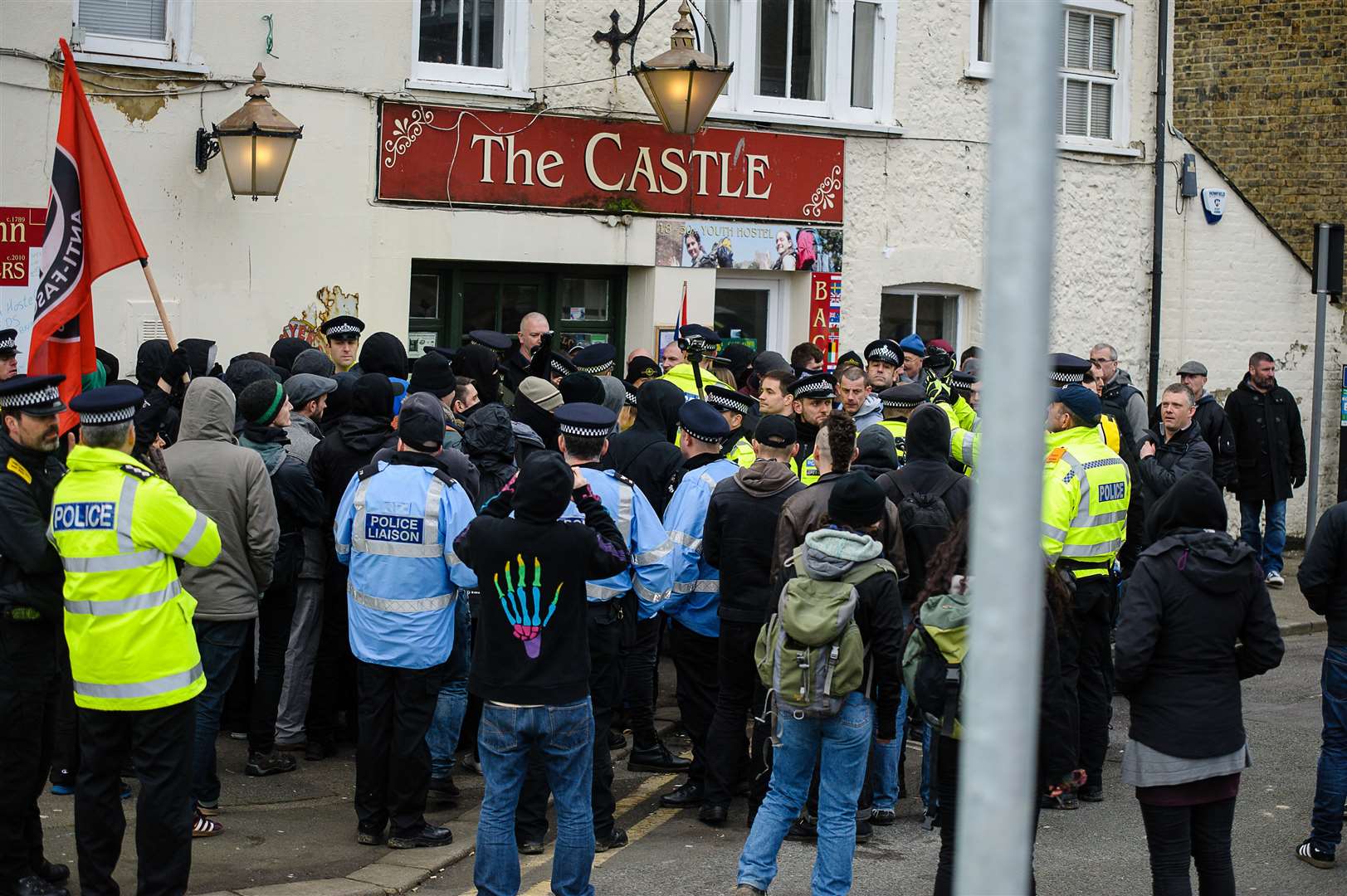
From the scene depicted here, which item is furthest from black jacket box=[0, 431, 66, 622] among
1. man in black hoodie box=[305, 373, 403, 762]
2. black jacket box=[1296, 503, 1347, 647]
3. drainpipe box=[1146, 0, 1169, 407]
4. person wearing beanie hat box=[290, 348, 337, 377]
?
drainpipe box=[1146, 0, 1169, 407]

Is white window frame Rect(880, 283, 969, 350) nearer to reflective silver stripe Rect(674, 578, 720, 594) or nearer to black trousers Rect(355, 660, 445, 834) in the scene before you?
reflective silver stripe Rect(674, 578, 720, 594)

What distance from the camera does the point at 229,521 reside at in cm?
736

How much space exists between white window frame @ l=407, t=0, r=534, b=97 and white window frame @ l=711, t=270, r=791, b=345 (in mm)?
3109

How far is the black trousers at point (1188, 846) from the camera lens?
19.3 feet

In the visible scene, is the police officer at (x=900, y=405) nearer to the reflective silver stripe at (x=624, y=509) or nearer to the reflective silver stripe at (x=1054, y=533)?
the reflective silver stripe at (x=1054, y=533)

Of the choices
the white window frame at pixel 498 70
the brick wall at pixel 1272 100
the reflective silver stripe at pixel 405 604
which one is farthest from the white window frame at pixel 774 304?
the reflective silver stripe at pixel 405 604

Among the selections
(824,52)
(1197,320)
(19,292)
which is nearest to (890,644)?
(19,292)

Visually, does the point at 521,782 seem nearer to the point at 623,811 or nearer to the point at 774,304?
the point at 623,811

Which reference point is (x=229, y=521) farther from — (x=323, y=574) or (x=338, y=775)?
(x=338, y=775)

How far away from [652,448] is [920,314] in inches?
312

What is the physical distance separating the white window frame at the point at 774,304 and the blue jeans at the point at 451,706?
25.3ft

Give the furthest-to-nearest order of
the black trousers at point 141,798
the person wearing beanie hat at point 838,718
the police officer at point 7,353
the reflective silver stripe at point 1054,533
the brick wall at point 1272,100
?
the brick wall at point 1272,100, the police officer at point 7,353, the reflective silver stripe at point 1054,533, the person wearing beanie hat at point 838,718, the black trousers at point 141,798

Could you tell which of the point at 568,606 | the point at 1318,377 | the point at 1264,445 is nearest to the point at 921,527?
the point at 568,606

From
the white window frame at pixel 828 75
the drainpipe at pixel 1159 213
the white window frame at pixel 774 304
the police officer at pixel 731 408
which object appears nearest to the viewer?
the police officer at pixel 731 408
